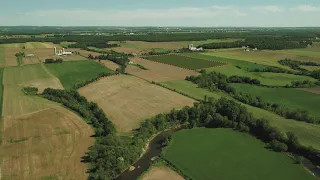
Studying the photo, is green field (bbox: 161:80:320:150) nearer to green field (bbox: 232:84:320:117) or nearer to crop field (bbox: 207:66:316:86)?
green field (bbox: 232:84:320:117)

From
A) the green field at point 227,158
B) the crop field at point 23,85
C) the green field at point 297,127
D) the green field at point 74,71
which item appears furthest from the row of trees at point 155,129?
the green field at point 74,71

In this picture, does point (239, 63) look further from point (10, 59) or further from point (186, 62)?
point (10, 59)

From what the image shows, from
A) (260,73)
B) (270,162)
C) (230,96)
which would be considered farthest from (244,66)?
(270,162)

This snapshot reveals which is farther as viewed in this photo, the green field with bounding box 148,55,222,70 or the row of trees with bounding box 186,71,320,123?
the green field with bounding box 148,55,222,70

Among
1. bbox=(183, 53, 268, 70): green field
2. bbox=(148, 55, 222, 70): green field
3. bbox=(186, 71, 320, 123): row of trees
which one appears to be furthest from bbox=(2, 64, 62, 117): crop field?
bbox=(183, 53, 268, 70): green field

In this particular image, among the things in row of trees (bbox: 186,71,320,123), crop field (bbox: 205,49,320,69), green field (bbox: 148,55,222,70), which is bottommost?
row of trees (bbox: 186,71,320,123)

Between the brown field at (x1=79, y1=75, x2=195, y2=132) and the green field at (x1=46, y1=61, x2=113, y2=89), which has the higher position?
the green field at (x1=46, y1=61, x2=113, y2=89)

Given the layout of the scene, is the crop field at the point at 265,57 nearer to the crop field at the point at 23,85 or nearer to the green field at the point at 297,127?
the green field at the point at 297,127
